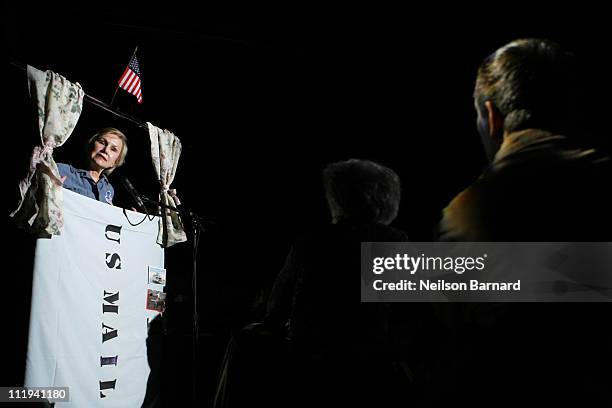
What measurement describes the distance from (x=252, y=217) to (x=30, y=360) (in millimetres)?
2872

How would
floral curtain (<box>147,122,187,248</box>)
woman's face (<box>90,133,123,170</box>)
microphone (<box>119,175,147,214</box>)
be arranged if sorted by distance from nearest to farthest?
microphone (<box>119,175,147,214</box>) < woman's face (<box>90,133,123,170</box>) < floral curtain (<box>147,122,187,248</box>)

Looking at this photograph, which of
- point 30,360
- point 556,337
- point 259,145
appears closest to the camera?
point 556,337

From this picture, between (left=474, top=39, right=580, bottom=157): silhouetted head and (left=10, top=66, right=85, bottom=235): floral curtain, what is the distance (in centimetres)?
218

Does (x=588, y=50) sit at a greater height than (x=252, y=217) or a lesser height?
greater

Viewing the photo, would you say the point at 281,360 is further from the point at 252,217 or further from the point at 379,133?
the point at 252,217

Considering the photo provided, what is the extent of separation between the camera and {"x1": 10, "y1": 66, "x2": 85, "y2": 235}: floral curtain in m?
2.21

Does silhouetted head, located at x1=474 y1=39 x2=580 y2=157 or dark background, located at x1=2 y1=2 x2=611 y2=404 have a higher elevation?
dark background, located at x1=2 y1=2 x2=611 y2=404

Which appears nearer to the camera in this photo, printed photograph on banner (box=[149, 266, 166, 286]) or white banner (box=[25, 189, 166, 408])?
white banner (box=[25, 189, 166, 408])

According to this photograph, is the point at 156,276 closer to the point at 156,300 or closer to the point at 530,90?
the point at 156,300

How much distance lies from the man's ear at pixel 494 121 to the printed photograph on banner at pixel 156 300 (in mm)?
2888

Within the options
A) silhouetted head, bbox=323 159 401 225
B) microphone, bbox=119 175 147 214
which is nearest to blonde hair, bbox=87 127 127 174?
microphone, bbox=119 175 147 214

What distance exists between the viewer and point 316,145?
4410 mm

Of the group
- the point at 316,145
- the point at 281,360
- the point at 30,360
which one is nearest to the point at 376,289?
the point at 281,360

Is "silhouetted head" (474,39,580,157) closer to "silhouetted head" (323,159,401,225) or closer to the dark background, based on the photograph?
"silhouetted head" (323,159,401,225)
